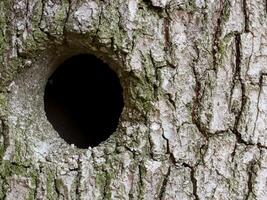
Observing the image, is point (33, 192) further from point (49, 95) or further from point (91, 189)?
point (49, 95)

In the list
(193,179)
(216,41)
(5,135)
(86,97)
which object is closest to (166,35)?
(216,41)

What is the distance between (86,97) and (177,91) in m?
0.63

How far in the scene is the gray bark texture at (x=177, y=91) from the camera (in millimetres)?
1646

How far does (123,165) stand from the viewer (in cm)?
167

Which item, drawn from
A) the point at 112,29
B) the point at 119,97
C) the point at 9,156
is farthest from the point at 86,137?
the point at 112,29

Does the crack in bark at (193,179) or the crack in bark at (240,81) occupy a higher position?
the crack in bark at (240,81)

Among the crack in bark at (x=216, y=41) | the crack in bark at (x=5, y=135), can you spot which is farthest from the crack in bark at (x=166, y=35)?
the crack in bark at (x=5, y=135)

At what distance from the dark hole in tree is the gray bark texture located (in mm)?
438

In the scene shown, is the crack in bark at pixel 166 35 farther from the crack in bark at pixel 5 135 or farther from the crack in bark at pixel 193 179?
the crack in bark at pixel 5 135

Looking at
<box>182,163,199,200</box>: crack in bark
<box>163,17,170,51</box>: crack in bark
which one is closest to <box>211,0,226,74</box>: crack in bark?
<box>163,17,170,51</box>: crack in bark

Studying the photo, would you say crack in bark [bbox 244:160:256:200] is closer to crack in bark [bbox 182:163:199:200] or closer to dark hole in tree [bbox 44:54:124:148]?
crack in bark [bbox 182:163:199:200]

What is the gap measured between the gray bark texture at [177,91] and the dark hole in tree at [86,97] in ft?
1.44

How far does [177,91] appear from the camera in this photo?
5.41 feet

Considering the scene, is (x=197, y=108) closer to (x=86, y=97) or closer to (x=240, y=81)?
(x=240, y=81)
